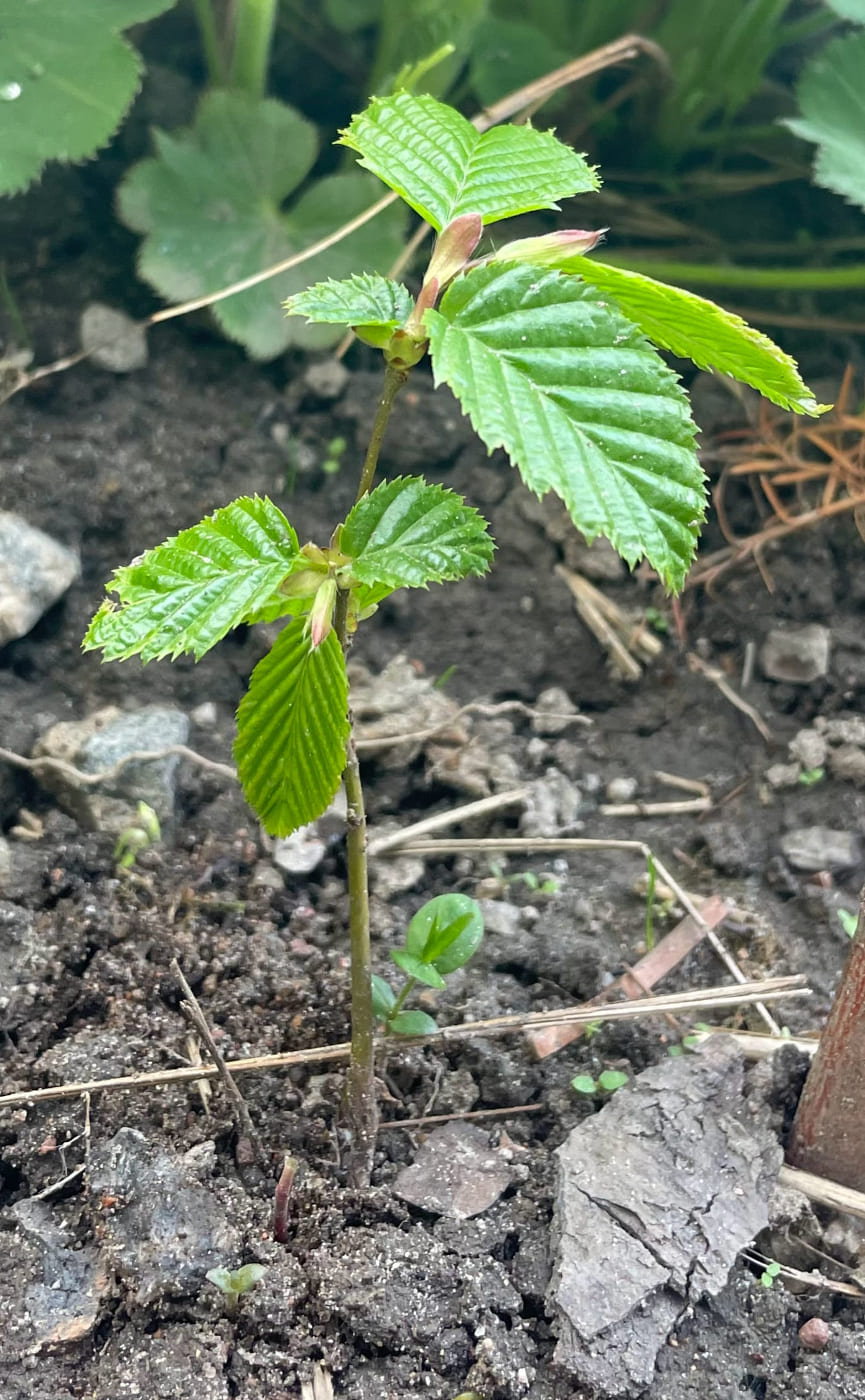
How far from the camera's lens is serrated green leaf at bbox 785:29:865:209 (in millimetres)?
1540

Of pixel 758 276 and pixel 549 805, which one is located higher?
pixel 758 276

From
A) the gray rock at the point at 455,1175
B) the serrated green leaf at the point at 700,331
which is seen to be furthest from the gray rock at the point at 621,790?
the serrated green leaf at the point at 700,331

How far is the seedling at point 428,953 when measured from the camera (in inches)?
41.3

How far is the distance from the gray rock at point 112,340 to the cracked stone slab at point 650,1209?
1.30m

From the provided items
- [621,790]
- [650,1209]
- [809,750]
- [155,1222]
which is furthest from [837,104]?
[155,1222]

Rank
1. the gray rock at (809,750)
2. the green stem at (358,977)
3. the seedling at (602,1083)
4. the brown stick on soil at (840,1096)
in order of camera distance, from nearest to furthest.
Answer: the green stem at (358,977), the brown stick on soil at (840,1096), the seedling at (602,1083), the gray rock at (809,750)

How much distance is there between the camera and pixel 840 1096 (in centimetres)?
102

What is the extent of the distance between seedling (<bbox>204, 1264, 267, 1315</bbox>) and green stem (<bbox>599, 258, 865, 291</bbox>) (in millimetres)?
1539

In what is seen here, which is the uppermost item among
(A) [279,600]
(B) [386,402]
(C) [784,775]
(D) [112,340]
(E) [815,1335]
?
(B) [386,402]

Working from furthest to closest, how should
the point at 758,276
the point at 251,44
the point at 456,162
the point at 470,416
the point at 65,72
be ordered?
the point at 758,276
the point at 251,44
the point at 65,72
the point at 456,162
the point at 470,416

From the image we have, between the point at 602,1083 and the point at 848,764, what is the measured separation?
626 millimetres

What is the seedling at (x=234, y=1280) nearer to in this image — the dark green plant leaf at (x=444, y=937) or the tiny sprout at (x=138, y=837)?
the dark green plant leaf at (x=444, y=937)

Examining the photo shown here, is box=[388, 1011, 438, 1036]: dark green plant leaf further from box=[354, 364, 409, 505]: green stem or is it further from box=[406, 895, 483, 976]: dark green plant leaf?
box=[354, 364, 409, 505]: green stem

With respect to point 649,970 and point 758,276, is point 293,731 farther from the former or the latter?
point 758,276
